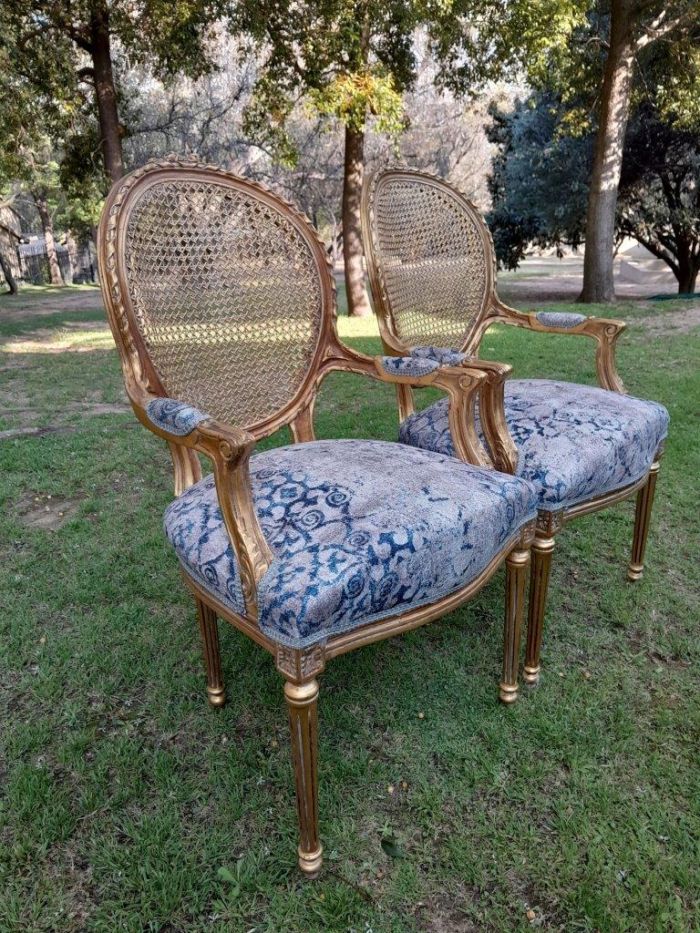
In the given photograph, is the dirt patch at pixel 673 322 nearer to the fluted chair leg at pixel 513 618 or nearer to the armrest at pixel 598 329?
the armrest at pixel 598 329

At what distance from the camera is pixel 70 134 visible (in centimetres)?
937

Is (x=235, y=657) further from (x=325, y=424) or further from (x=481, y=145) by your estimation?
(x=481, y=145)

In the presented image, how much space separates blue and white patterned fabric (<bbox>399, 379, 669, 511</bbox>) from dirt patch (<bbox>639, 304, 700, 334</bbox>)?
5.42m

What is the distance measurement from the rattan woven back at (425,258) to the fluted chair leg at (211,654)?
106 centimetres

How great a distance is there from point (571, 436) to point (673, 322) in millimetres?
6458

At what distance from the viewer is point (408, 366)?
66.1 inches

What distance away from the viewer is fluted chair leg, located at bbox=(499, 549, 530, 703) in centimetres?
156

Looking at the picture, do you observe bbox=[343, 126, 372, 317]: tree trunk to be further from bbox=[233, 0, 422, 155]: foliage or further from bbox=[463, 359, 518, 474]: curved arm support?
bbox=[463, 359, 518, 474]: curved arm support

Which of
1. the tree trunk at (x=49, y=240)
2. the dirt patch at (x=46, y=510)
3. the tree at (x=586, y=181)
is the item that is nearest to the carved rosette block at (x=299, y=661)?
the dirt patch at (x=46, y=510)

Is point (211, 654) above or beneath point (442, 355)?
beneath

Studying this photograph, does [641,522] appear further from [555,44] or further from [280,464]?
[555,44]

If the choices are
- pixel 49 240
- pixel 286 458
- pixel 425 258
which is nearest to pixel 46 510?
pixel 286 458

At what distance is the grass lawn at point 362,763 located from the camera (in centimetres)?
126

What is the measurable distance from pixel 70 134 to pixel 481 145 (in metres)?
18.2
